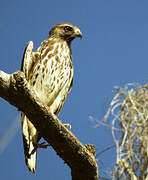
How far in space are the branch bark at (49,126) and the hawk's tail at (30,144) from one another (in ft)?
1.38

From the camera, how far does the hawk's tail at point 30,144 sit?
2.46 m

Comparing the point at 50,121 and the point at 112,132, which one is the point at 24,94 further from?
the point at 112,132

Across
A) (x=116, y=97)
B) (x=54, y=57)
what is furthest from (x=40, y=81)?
(x=116, y=97)

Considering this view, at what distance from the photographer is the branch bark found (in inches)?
69.3

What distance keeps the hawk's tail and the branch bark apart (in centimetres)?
42

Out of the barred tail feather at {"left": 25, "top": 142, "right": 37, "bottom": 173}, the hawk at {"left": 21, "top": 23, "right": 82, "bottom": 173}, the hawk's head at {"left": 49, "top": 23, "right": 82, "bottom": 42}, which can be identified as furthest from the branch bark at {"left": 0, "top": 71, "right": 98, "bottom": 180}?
the hawk's head at {"left": 49, "top": 23, "right": 82, "bottom": 42}

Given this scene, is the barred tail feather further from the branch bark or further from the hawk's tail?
the branch bark

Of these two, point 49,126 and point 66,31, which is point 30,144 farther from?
point 66,31

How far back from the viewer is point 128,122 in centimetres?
359

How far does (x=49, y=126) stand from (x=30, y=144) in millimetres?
778

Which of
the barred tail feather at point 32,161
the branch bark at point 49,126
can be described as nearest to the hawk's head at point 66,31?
the barred tail feather at point 32,161

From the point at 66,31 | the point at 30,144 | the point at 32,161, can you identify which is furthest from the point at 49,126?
the point at 66,31

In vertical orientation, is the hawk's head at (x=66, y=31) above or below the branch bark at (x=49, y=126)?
above

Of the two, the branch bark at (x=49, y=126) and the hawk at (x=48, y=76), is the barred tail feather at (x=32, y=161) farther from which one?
the branch bark at (x=49, y=126)
